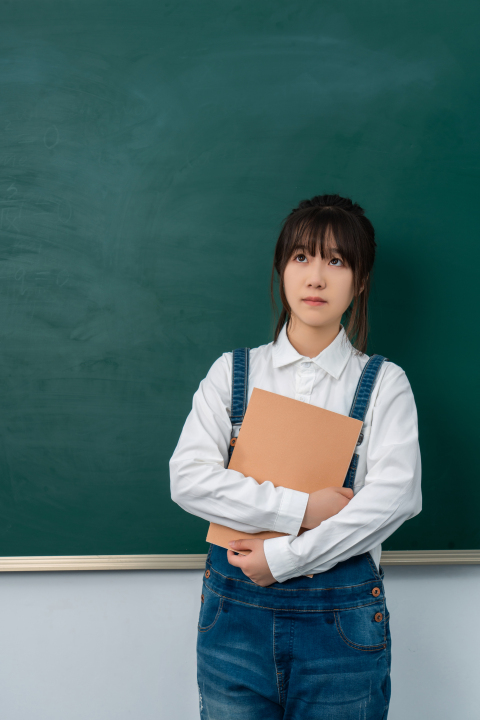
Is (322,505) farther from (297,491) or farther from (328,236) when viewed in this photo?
(328,236)

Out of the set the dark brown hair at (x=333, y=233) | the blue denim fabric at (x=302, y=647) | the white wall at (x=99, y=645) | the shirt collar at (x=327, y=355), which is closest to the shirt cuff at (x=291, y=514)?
the blue denim fabric at (x=302, y=647)

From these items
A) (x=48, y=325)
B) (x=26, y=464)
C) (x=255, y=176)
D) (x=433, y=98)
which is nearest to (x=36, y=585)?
(x=26, y=464)

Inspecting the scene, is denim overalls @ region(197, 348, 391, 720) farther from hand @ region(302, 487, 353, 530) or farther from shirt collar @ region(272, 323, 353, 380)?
shirt collar @ region(272, 323, 353, 380)

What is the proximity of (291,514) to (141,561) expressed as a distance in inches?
24.0

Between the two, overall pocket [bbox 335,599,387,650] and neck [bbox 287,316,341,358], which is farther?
neck [bbox 287,316,341,358]

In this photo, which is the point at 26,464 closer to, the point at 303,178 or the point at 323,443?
the point at 323,443

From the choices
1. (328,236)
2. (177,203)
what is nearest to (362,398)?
(328,236)

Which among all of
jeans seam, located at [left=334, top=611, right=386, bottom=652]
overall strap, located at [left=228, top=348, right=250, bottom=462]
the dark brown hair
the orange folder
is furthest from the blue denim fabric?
the dark brown hair

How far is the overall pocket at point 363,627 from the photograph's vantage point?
89 centimetres

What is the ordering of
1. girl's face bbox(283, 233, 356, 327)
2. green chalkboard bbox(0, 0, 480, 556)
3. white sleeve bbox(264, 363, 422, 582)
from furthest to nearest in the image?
green chalkboard bbox(0, 0, 480, 556) → girl's face bbox(283, 233, 356, 327) → white sleeve bbox(264, 363, 422, 582)

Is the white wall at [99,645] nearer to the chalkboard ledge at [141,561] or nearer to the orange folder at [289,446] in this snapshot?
the chalkboard ledge at [141,561]

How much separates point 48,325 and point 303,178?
77 cm

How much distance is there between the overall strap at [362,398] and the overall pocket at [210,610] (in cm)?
33

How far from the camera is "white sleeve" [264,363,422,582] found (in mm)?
865
